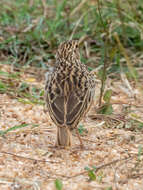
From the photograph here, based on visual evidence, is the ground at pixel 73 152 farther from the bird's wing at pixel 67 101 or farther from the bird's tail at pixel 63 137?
the bird's wing at pixel 67 101

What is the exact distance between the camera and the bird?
13.7 ft

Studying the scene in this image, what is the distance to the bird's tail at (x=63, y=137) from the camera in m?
4.30

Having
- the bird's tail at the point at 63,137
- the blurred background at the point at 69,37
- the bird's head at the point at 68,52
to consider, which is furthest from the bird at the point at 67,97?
the blurred background at the point at 69,37

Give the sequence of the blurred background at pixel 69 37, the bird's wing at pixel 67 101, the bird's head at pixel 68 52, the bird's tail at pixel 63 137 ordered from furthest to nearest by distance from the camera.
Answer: the blurred background at pixel 69 37, the bird's head at pixel 68 52, the bird's tail at pixel 63 137, the bird's wing at pixel 67 101

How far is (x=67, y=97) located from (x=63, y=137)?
1.18 feet

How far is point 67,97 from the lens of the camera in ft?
14.2

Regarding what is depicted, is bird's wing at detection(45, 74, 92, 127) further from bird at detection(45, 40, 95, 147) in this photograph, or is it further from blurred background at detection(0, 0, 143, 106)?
blurred background at detection(0, 0, 143, 106)

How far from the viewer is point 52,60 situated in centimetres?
705

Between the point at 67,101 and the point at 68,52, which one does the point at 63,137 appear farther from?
the point at 68,52

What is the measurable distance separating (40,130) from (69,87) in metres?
0.71

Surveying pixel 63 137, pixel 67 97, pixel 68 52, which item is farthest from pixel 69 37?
pixel 63 137

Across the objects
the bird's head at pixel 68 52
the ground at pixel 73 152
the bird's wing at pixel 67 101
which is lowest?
the ground at pixel 73 152

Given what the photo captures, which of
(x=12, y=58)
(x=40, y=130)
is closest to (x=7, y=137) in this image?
(x=40, y=130)

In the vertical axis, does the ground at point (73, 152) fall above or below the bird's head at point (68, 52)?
below
